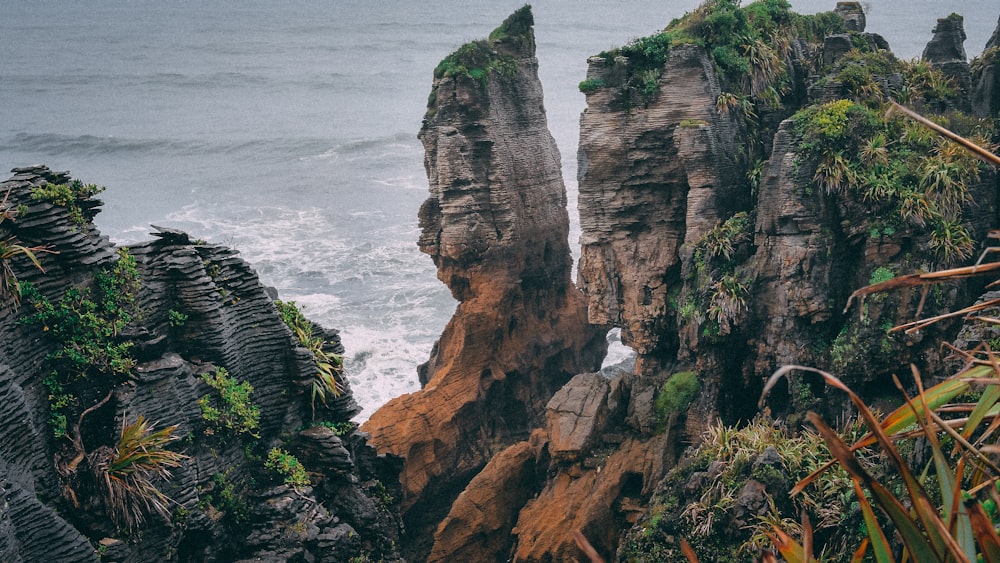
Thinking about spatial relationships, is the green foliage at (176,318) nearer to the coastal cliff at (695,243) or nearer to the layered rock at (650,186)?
the coastal cliff at (695,243)

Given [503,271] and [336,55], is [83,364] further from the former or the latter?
[336,55]

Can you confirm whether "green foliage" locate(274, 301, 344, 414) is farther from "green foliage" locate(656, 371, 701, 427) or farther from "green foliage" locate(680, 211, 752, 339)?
"green foliage" locate(680, 211, 752, 339)

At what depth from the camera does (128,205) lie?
5288 cm

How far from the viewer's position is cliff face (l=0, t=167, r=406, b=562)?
10.9 metres

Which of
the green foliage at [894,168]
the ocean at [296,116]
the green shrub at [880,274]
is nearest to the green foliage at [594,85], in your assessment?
the green foliage at [894,168]

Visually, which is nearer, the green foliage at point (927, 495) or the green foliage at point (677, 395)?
the green foliage at point (927, 495)

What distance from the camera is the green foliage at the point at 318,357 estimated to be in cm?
1430

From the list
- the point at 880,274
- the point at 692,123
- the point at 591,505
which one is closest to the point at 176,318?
the point at 591,505

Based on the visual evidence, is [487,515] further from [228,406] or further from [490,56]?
[490,56]

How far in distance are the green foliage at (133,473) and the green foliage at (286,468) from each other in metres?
2.17

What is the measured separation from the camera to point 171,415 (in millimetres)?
12180

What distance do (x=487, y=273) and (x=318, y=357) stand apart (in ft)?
32.1

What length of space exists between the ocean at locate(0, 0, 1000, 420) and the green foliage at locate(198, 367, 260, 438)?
14575 mm

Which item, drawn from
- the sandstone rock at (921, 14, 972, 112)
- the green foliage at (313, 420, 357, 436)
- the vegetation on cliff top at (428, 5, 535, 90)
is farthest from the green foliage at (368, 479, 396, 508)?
the sandstone rock at (921, 14, 972, 112)
